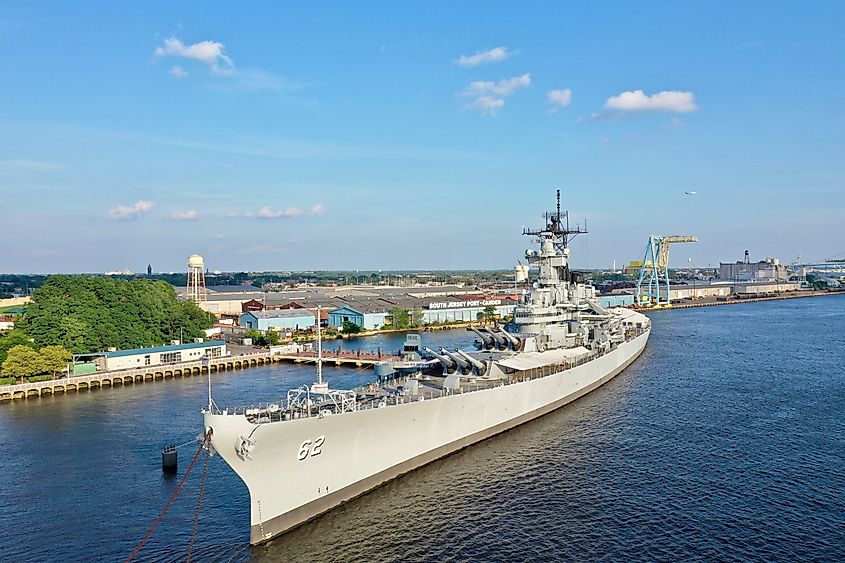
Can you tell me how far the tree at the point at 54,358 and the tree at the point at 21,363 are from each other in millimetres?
328

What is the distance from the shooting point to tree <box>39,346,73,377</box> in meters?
38.2

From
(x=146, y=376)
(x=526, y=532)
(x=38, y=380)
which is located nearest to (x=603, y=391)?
(x=526, y=532)

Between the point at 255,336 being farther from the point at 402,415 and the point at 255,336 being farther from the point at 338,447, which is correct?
the point at 338,447

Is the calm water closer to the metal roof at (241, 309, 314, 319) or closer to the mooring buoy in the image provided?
the mooring buoy

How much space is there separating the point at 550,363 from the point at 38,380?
31697 mm

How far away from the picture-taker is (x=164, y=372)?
4288cm

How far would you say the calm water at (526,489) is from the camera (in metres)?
16.1

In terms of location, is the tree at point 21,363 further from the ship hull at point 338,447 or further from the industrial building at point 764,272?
the industrial building at point 764,272

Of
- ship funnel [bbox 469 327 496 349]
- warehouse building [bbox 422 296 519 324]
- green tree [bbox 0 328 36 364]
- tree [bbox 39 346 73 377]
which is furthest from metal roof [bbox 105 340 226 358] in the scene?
warehouse building [bbox 422 296 519 324]

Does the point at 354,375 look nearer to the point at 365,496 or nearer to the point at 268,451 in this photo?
the point at 365,496

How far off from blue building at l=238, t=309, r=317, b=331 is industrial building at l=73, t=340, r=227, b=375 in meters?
17.7

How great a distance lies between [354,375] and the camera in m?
41.5

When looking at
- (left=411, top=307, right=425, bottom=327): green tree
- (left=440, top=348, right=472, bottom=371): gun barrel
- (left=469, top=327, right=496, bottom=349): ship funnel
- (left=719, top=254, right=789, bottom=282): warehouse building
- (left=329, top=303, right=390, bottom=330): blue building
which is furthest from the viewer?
(left=719, top=254, right=789, bottom=282): warehouse building

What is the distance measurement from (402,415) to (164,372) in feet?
96.7
